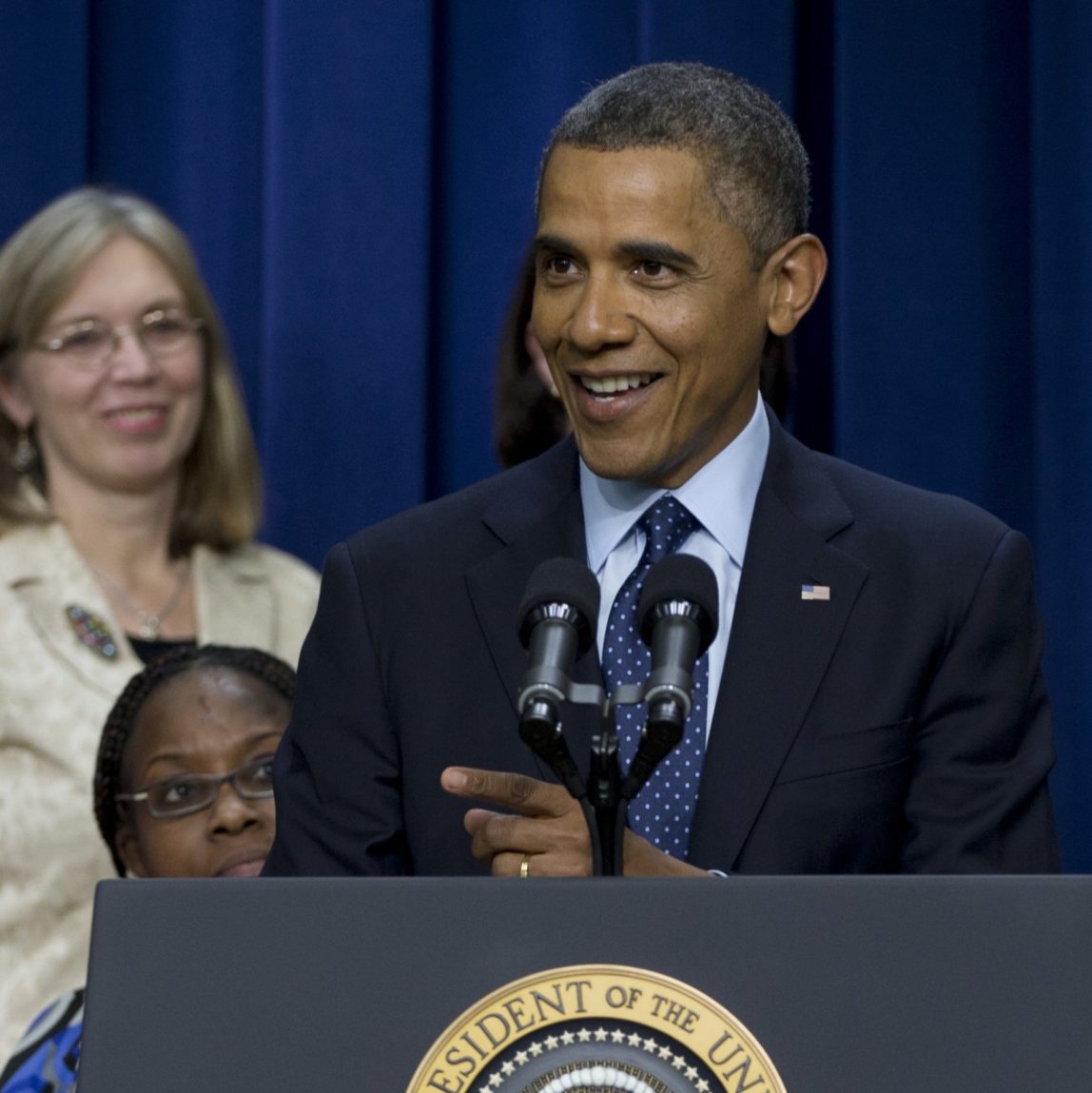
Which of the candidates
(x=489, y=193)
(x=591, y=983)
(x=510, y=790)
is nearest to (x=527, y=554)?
(x=510, y=790)

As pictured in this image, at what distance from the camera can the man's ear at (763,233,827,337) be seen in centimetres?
186

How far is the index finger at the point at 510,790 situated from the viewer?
4.47 feet

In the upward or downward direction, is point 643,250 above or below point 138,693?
above

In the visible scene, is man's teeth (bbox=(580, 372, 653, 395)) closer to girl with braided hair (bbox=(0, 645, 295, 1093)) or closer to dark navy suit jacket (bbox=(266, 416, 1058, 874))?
dark navy suit jacket (bbox=(266, 416, 1058, 874))

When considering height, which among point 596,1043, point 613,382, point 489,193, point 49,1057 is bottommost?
point 49,1057

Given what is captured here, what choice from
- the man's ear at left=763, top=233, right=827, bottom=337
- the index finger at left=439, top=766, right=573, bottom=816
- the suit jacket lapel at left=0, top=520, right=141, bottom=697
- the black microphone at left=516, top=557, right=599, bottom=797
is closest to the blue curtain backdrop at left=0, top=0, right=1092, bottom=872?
the suit jacket lapel at left=0, top=520, right=141, bottom=697

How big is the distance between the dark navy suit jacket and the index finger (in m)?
0.27

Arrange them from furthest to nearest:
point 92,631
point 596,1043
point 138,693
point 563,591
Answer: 1. point 92,631
2. point 138,693
3. point 563,591
4. point 596,1043

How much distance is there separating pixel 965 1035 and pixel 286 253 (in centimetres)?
222

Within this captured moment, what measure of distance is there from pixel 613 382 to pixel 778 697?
0.94 feet

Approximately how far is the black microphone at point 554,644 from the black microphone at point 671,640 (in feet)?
0.11

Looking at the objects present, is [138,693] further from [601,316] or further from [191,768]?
[601,316]

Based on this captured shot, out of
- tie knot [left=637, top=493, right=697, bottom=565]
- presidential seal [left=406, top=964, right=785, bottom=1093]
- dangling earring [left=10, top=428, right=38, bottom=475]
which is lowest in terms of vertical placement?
presidential seal [left=406, top=964, right=785, bottom=1093]

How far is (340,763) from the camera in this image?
67.6 inches
